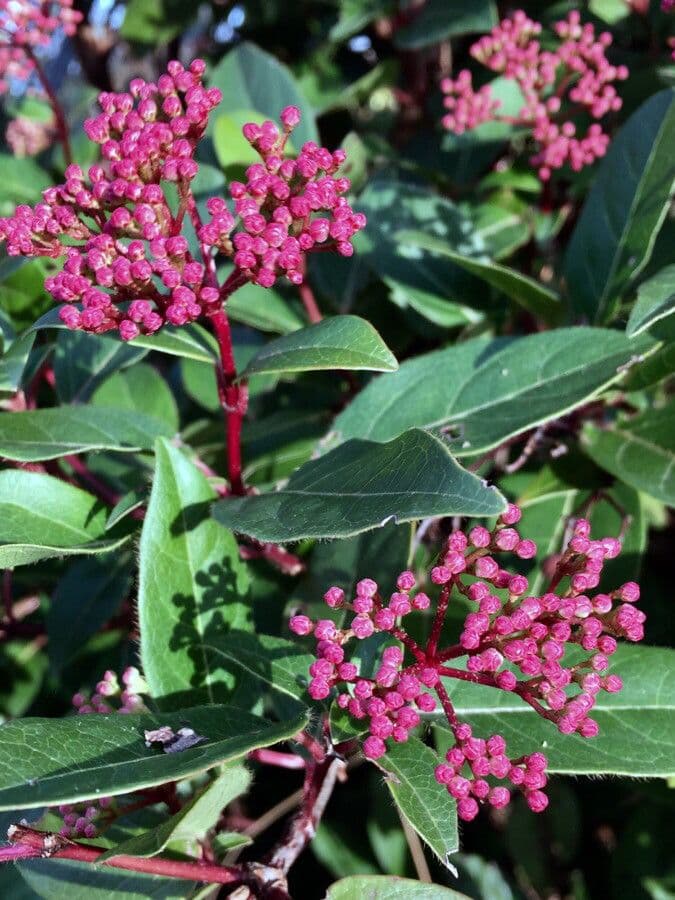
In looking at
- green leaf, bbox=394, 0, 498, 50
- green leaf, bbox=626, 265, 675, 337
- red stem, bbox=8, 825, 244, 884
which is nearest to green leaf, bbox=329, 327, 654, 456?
green leaf, bbox=626, 265, 675, 337

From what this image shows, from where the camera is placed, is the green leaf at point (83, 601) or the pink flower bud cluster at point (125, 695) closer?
the pink flower bud cluster at point (125, 695)

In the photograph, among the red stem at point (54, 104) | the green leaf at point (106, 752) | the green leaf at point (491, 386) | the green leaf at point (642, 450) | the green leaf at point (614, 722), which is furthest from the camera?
the red stem at point (54, 104)

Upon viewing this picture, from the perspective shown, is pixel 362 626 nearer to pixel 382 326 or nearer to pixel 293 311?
pixel 293 311

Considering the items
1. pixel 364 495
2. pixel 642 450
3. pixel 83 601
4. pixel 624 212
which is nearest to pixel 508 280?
pixel 624 212

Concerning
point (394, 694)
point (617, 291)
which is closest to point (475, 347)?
point (617, 291)

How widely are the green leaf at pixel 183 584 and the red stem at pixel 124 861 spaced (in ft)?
0.93

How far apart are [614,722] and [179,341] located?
100 centimetres

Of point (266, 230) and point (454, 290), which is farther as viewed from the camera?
point (454, 290)

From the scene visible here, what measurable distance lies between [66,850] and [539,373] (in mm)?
1194

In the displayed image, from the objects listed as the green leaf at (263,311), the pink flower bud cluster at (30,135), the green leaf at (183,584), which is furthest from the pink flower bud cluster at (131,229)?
the pink flower bud cluster at (30,135)

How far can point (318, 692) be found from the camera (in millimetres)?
1302

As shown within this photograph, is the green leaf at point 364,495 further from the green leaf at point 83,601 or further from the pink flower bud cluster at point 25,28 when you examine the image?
the pink flower bud cluster at point 25,28

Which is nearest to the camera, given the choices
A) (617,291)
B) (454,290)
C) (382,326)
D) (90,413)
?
(90,413)

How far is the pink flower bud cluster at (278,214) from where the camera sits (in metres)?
1.35
